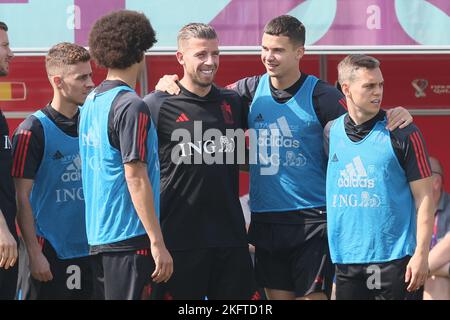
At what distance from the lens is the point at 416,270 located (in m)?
4.50

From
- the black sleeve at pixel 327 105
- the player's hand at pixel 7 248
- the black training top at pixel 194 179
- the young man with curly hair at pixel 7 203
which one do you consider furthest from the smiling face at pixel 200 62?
the player's hand at pixel 7 248

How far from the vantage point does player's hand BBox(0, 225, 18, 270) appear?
4.43 meters

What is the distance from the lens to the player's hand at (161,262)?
424 centimetres

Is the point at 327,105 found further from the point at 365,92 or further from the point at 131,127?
the point at 131,127

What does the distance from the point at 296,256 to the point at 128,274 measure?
3.49ft

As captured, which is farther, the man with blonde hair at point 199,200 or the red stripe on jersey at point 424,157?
the man with blonde hair at point 199,200

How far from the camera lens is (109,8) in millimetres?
5926

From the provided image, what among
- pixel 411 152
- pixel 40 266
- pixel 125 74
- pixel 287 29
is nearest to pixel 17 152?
pixel 40 266

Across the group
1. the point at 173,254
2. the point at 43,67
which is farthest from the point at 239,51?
the point at 43,67

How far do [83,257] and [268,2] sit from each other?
1.98 metres

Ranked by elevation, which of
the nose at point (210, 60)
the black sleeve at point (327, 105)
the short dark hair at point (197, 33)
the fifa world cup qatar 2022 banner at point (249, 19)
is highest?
the fifa world cup qatar 2022 banner at point (249, 19)

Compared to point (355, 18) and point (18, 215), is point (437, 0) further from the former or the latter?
point (18, 215)

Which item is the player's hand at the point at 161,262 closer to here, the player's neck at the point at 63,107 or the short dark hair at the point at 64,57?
the player's neck at the point at 63,107

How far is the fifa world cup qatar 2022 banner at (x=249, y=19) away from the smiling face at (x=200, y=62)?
1016 millimetres
